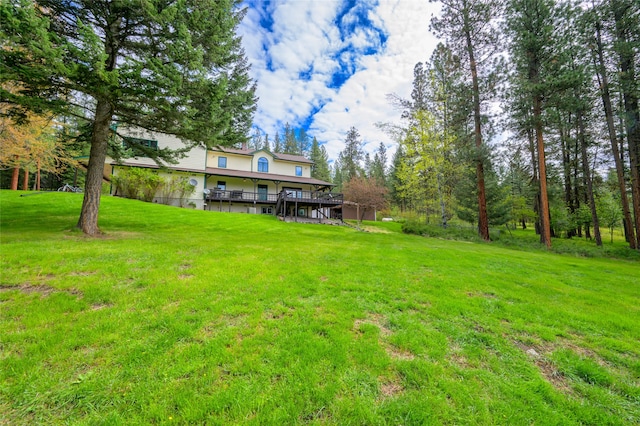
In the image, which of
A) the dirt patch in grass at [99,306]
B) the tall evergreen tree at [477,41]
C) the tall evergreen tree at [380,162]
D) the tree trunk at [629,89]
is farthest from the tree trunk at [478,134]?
the tall evergreen tree at [380,162]

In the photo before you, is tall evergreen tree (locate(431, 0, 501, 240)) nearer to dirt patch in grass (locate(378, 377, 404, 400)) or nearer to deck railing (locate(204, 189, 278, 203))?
dirt patch in grass (locate(378, 377, 404, 400))

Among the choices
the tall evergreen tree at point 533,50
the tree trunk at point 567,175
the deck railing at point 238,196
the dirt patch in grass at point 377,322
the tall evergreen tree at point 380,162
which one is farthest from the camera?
the tall evergreen tree at point 380,162

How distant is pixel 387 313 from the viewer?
3604 millimetres

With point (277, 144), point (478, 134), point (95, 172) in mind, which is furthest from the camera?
point (277, 144)

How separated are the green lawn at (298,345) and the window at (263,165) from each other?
1945cm

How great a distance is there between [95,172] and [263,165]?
1734 cm

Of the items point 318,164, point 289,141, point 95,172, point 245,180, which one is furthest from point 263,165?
point 289,141

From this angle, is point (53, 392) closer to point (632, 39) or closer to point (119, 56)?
point (119, 56)

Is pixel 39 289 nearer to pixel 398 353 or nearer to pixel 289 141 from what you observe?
pixel 398 353

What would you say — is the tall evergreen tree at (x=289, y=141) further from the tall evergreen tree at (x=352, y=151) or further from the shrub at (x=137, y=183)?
the shrub at (x=137, y=183)

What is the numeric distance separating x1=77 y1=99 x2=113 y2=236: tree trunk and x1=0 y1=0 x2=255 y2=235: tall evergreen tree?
0.08ft

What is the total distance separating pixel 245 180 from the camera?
22.8 meters

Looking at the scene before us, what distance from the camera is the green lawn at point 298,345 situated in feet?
6.24

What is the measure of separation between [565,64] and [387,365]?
17.4 meters
